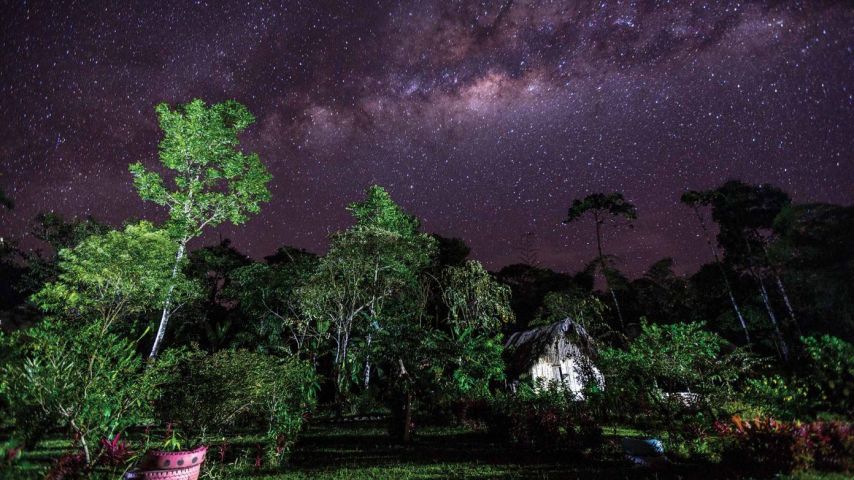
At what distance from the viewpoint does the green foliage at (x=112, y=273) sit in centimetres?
1516

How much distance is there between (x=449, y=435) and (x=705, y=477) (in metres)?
8.01

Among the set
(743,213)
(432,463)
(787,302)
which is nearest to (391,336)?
(432,463)

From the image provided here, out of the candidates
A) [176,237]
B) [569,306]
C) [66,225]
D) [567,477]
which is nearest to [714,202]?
[569,306]

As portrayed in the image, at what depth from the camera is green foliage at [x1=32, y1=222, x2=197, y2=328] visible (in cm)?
1516

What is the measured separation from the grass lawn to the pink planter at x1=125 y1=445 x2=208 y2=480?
1.85 ft

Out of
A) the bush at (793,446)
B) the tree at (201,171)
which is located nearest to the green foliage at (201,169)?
the tree at (201,171)

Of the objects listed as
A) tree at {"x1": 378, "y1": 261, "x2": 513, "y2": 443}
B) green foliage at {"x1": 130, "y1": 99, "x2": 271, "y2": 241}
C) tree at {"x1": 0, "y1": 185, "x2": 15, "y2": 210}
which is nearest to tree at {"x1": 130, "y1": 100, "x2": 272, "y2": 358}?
green foliage at {"x1": 130, "y1": 99, "x2": 271, "y2": 241}

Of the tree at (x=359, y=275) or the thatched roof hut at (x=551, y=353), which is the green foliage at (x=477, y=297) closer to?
the tree at (x=359, y=275)

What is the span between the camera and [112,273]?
15.2 metres

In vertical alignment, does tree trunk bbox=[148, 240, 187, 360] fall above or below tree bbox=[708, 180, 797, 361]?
below

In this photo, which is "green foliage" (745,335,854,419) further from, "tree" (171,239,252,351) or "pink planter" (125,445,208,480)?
"tree" (171,239,252,351)

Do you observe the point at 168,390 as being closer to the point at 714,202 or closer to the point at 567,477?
the point at 567,477

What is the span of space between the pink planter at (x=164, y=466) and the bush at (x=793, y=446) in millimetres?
9780

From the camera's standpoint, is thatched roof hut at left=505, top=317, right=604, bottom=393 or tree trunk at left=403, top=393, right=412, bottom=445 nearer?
tree trunk at left=403, top=393, right=412, bottom=445
